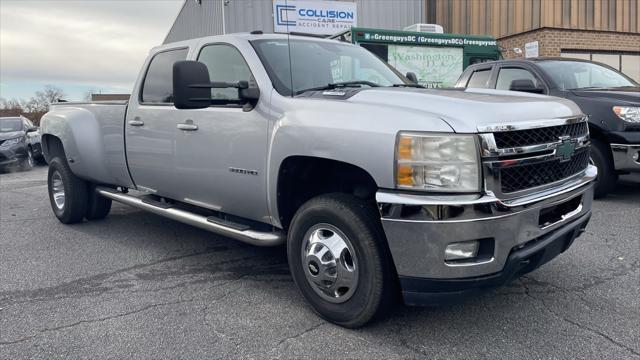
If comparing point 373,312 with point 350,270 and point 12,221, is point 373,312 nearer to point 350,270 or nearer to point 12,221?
point 350,270

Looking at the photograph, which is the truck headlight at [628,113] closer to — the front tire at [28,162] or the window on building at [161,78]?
the window on building at [161,78]

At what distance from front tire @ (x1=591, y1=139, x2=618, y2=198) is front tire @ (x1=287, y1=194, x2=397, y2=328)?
4607 mm

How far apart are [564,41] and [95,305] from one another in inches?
610

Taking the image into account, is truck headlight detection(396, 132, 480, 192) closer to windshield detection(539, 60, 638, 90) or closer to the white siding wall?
windshield detection(539, 60, 638, 90)

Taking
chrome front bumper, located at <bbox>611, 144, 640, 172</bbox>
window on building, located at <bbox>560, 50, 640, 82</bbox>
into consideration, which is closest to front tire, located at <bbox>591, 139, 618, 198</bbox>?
chrome front bumper, located at <bbox>611, 144, 640, 172</bbox>

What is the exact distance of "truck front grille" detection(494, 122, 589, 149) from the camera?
2.88 metres

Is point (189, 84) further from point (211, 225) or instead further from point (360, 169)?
point (360, 169)

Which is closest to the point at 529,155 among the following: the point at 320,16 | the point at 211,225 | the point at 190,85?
the point at 190,85

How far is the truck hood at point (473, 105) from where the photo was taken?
284cm

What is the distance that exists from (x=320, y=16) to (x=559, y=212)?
17140mm

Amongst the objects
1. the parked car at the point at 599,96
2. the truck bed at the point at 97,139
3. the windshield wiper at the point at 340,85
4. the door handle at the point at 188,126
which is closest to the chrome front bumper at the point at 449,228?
the windshield wiper at the point at 340,85

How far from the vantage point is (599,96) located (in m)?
6.57

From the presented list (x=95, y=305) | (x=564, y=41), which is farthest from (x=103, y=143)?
(x=564, y=41)

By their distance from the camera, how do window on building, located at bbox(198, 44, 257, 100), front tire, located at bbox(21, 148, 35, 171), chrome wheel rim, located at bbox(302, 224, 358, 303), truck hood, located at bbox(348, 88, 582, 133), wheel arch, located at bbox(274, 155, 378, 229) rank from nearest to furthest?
truck hood, located at bbox(348, 88, 582, 133)
chrome wheel rim, located at bbox(302, 224, 358, 303)
wheel arch, located at bbox(274, 155, 378, 229)
window on building, located at bbox(198, 44, 257, 100)
front tire, located at bbox(21, 148, 35, 171)
